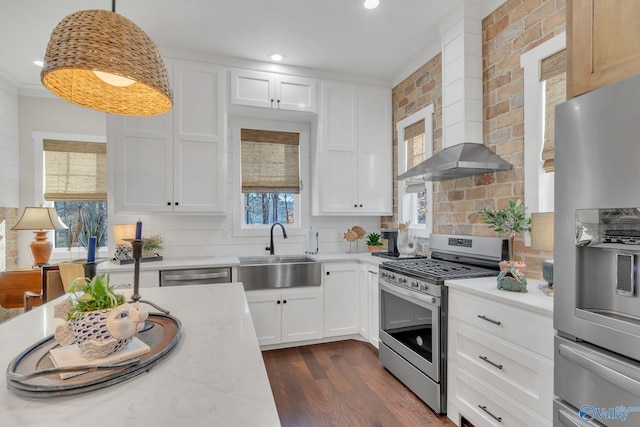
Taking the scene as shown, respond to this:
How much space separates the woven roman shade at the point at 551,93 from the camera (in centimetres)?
193

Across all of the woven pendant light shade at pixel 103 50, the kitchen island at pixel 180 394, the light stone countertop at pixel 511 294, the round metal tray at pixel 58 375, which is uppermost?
the woven pendant light shade at pixel 103 50

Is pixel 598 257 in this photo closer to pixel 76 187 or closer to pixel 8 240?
pixel 76 187

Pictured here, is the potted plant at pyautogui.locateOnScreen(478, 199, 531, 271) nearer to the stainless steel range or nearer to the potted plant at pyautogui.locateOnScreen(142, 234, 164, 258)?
the stainless steel range

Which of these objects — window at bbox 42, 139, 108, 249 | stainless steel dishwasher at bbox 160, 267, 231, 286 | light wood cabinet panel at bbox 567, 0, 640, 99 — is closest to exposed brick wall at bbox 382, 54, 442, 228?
light wood cabinet panel at bbox 567, 0, 640, 99

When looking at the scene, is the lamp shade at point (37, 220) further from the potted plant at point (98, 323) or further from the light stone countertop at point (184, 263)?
the potted plant at point (98, 323)

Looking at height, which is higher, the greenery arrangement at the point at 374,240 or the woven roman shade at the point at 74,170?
the woven roman shade at the point at 74,170

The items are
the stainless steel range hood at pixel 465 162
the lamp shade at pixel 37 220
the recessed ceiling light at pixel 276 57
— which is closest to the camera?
the stainless steel range hood at pixel 465 162

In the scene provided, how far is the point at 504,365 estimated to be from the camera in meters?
1.65

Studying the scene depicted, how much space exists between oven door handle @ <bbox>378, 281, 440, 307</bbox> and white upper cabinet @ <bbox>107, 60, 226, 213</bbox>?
175cm

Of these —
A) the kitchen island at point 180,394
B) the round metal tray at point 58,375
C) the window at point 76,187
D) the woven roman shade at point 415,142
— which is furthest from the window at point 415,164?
the window at point 76,187

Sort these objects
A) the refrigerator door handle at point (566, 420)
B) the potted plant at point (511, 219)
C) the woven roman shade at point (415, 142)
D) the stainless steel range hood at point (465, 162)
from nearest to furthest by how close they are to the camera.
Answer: the refrigerator door handle at point (566, 420) < the potted plant at point (511, 219) < the stainless steel range hood at point (465, 162) < the woven roman shade at point (415, 142)

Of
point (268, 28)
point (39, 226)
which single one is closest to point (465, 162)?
point (268, 28)

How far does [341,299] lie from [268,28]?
8.52ft

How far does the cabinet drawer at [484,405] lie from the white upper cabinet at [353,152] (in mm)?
1998
